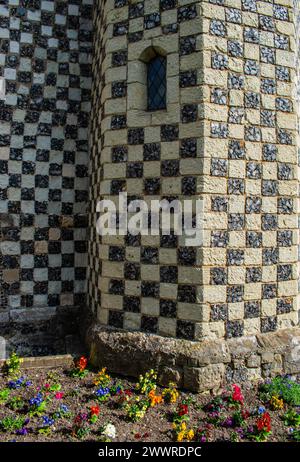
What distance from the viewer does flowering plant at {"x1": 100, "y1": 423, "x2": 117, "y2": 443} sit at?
4.22 metres

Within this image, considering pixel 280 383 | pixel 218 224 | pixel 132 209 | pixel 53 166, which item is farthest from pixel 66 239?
pixel 280 383

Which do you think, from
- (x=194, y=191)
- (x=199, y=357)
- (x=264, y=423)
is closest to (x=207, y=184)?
(x=194, y=191)

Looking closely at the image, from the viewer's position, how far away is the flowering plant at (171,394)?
195 inches

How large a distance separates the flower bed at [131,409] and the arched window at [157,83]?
3.72 metres

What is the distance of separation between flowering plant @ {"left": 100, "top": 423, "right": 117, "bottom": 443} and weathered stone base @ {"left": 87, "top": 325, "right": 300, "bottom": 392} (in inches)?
44.4

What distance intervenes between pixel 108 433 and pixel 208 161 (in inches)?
135

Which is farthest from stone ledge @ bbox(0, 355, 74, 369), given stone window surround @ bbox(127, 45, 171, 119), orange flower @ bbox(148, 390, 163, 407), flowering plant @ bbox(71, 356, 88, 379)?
stone window surround @ bbox(127, 45, 171, 119)

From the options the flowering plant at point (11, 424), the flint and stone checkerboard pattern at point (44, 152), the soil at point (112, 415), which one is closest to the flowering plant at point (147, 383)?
the soil at point (112, 415)

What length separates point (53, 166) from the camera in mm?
6824

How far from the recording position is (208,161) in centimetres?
520

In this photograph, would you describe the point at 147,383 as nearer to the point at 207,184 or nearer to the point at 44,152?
the point at 207,184

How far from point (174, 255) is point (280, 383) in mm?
2238
